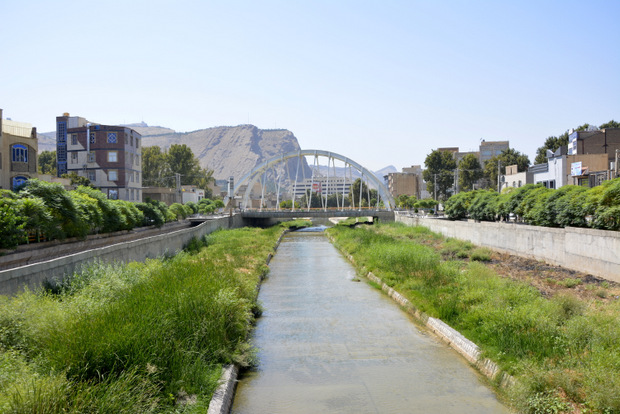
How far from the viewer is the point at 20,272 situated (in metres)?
12.5

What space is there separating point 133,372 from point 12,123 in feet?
162

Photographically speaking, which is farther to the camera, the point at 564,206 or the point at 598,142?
the point at 598,142

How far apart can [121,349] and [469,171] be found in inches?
3725

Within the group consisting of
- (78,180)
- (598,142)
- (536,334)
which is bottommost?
(536,334)

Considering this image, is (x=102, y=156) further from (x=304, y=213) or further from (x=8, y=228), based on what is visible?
(x=8, y=228)

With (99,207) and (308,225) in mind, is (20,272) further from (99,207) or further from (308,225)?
(308,225)

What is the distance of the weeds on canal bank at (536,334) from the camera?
28.0 feet

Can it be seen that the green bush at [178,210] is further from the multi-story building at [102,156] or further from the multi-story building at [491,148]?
the multi-story building at [491,148]

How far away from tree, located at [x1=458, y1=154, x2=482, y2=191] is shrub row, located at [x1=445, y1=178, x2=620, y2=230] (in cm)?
5132

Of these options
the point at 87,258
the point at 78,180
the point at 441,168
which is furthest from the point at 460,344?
the point at 441,168

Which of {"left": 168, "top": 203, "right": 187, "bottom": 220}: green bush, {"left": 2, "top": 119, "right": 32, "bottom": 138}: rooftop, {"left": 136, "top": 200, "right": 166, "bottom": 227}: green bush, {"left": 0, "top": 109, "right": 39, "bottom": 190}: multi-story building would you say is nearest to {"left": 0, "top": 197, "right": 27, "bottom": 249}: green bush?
{"left": 0, "top": 109, "right": 39, "bottom": 190}: multi-story building

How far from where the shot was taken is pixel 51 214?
27.2m

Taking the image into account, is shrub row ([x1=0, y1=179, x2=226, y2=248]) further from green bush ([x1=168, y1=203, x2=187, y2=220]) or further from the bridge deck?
the bridge deck

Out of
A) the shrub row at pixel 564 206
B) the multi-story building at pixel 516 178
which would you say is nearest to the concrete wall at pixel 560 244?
the shrub row at pixel 564 206
